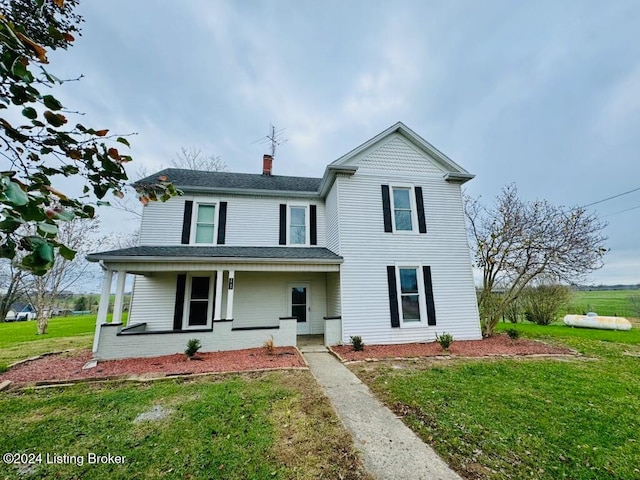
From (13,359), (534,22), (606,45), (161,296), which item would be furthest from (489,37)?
(13,359)

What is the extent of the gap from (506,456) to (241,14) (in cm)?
1334

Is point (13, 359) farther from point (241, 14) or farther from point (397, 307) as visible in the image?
point (241, 14)

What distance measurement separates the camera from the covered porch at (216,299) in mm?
7280

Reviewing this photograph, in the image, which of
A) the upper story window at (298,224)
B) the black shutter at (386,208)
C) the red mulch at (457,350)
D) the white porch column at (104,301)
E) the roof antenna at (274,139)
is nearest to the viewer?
the white porch column at (104,301)

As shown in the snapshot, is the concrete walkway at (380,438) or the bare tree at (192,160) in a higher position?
the bare tree at (192,160)

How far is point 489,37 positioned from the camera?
10648mm

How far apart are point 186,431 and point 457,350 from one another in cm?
728

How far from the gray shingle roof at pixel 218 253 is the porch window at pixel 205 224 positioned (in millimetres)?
499

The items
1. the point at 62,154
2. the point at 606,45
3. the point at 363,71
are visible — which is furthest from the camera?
the point at 363,71

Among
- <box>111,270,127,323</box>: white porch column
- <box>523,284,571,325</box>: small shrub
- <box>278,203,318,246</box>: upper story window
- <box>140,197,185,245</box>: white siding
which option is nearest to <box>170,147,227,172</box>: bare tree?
<box>140,197,185,245</box>: white siding

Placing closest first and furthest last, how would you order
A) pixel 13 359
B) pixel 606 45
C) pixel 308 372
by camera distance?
pixel 308 372, pixel 13 359, pixel 606 45

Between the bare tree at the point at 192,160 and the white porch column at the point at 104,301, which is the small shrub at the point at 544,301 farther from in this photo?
the bare tree at the point at 192,160

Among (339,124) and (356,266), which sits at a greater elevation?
(339,124)

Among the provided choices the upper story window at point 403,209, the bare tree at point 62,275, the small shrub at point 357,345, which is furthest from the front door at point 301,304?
the bare tree at point 62,275
